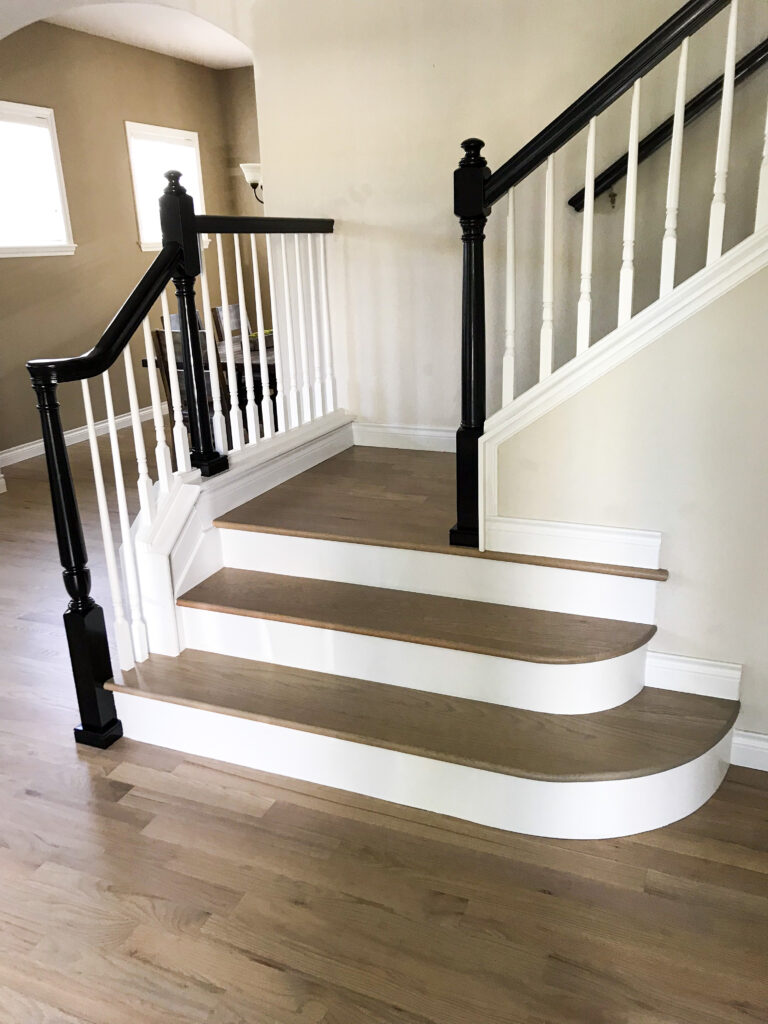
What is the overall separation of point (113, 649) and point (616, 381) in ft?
6.56

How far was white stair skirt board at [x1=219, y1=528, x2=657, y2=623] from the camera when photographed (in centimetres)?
236

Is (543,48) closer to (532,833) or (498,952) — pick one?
(532,833)

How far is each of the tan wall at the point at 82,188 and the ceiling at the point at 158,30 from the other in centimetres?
10

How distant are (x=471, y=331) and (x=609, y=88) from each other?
0.71 metres

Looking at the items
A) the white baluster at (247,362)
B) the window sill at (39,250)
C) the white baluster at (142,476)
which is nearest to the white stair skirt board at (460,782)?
the white baluster at (142,476)

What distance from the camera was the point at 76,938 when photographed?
5.85ft

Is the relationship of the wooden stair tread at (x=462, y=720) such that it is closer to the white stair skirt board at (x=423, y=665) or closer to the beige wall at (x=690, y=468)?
the white stair skirt board at (x=423, y=665)

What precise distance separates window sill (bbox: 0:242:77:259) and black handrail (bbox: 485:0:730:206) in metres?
4.39

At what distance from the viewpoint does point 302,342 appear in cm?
341

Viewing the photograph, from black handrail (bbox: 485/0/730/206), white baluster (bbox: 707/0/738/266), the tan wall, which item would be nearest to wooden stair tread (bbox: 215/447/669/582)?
white baluster (bbox: 707/0/738/266)

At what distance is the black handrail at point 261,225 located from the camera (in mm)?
2635

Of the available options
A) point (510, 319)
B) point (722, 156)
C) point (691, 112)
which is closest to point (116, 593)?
point (510, 319)

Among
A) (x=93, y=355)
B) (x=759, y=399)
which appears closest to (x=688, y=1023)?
(x=759, y=399)

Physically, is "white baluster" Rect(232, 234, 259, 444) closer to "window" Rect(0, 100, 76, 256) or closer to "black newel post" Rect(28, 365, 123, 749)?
"black newel post" Rect(28, 365, 123, 749)
